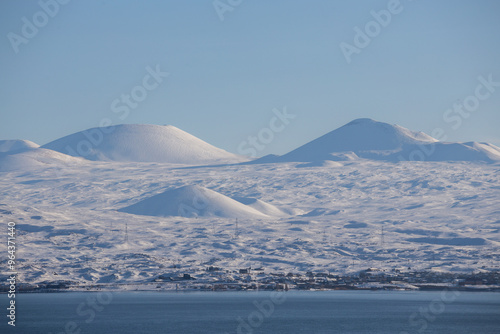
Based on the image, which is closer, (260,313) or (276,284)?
(260,313)

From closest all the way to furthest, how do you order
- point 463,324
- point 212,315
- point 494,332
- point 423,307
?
point 494,332 < point 463,324 < point 212,315 < point 423,307

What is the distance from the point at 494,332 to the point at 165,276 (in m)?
99.0

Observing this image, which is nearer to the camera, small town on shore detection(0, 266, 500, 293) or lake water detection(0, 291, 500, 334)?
lake water detection(0, 291, 500, 334)

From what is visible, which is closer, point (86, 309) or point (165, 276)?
point (86, 309)

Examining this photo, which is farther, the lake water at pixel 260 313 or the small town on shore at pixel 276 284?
the small town on shore at pixel 276 284

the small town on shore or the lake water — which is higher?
the small town on shore

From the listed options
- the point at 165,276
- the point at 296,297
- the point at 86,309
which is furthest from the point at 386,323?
the point at 165,276

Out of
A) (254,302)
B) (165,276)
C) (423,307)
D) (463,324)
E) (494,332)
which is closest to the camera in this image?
(494,332)

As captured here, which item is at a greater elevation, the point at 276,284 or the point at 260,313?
the point at 276,284

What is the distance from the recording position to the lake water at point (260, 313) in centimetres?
12275

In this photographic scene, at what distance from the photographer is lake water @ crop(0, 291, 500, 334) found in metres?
123

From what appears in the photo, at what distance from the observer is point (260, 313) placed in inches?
5802

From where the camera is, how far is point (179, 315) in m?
140

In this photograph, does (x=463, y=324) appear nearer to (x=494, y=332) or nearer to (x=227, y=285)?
(x=494, y=332)
